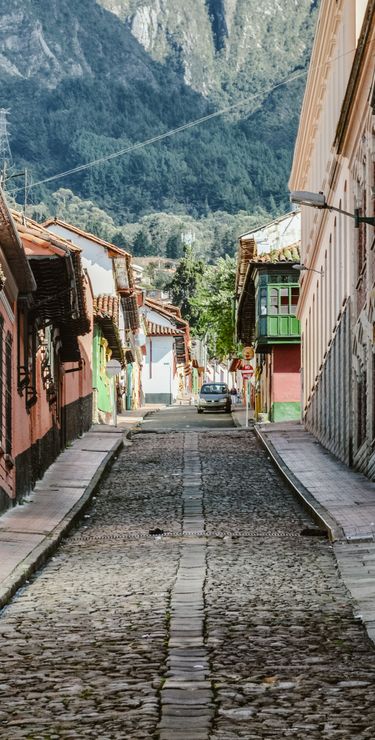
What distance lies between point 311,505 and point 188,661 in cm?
961

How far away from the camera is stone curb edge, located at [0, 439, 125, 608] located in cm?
1053

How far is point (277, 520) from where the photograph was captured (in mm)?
16641

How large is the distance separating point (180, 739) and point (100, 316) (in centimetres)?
3407

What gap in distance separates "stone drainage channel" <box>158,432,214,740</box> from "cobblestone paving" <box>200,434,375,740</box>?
8 centimetres

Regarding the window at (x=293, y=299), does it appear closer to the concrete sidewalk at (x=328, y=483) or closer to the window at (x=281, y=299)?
the window at (x=281, y=299)

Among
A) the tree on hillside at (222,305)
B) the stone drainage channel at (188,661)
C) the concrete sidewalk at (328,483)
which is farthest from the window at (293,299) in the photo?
the stone drainage channel at (188,661)

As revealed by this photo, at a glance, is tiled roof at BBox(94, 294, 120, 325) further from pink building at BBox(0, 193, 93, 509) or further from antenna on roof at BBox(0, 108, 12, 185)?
pink building at BBox(0, 193, 93, 509)

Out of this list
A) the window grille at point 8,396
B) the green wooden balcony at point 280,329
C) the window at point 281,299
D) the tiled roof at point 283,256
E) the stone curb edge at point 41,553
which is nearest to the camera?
the stone curb edge at point 41,553

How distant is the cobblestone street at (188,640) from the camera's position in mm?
6480

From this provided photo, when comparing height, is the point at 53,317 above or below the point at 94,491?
above

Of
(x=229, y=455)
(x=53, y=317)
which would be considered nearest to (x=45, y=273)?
(x=53, y=317)

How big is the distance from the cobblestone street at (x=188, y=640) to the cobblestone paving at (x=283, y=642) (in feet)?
0.04

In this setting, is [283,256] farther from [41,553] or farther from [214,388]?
[41,553]

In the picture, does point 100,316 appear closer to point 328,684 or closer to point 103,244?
point 103,244
